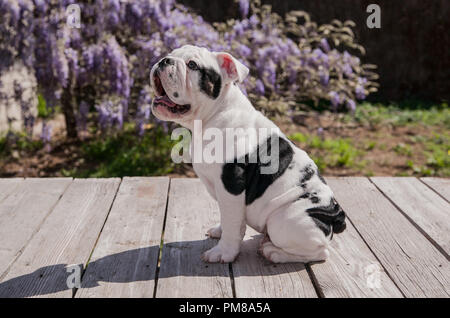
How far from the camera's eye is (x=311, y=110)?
719 centimetres

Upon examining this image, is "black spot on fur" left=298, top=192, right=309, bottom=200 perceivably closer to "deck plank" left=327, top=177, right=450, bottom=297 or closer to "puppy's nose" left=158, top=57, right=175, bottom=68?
"deck plank" left=327, top=177, right=450, bottom=297

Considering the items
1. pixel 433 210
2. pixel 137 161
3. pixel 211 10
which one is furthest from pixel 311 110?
→ pixel 433 210

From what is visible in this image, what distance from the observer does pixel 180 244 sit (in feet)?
9.70

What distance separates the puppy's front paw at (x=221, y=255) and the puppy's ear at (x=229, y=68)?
847 millimetres

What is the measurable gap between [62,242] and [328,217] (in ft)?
4.84

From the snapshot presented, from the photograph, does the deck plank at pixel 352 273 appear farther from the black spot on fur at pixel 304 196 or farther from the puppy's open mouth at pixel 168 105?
the puppy's open mouth at pixel 168 105

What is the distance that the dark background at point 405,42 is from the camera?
7648 mm

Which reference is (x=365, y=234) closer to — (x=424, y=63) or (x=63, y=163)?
(x=63, y=163)

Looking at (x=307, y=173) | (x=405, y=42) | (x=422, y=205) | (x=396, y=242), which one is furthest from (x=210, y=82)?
(x=405, y=42)

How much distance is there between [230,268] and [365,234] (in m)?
0.93

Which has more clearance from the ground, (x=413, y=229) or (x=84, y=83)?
(x=84, y=83)

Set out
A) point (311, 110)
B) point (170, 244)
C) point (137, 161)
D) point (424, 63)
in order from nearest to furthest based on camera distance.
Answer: point (170, 244) < point (137, 161) < point (311, 110) < point (424, 63)

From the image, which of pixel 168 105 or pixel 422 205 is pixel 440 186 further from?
pixel 168 105
